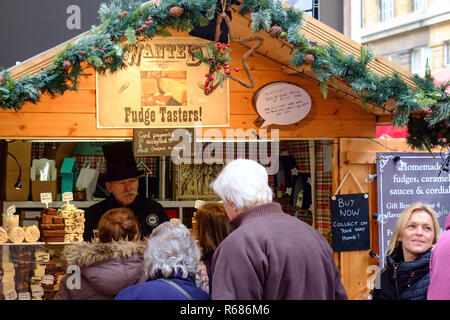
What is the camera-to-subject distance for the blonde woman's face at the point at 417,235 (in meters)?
4.00

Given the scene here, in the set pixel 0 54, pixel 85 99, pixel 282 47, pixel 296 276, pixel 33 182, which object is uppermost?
pixel 0 54

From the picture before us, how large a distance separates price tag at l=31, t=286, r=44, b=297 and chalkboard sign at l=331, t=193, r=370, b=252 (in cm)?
255

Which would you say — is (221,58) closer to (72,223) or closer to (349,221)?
(349,221)

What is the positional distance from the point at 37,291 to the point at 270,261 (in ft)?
10.2

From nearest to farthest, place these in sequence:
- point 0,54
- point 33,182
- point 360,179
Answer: point 360,179
point 33,182
point 0,54

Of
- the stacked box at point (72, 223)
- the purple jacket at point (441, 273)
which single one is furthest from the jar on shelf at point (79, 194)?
the purple jacket at point (441, 273)

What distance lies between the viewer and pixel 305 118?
5160mm

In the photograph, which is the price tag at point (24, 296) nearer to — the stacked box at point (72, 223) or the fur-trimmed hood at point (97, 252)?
the stacked box at point (72, 223)

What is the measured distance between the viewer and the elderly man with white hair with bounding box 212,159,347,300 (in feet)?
8.95

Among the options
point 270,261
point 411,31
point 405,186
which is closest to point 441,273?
point 270,261
